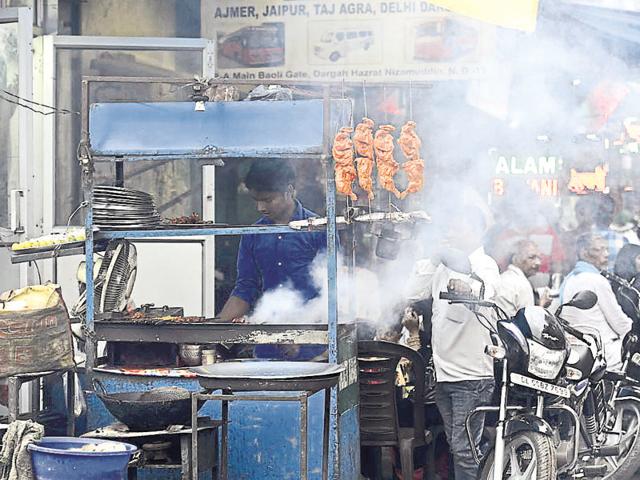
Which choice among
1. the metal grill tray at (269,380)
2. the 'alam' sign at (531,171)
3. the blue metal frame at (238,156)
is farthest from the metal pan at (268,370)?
the 'alam' sign at (531,171)

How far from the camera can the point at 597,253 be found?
8.15 metres

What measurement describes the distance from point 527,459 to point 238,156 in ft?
8.57

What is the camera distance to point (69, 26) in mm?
8211

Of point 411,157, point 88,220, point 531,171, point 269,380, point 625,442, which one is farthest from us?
point 531,171

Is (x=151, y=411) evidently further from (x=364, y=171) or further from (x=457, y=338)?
(x=457, y=338)

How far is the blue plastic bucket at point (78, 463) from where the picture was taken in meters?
5.25

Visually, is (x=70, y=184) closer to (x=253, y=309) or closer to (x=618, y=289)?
(x=253, y=309)

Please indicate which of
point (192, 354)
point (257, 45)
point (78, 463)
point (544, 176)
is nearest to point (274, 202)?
point (192, 354)

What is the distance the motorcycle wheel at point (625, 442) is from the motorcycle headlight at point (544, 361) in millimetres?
1567

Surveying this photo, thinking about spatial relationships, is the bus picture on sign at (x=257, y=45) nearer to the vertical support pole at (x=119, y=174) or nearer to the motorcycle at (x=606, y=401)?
the vertical support pole at (x=119, y=174)

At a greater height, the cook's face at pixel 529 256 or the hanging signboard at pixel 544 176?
the hanging signboard at pixel 544 176

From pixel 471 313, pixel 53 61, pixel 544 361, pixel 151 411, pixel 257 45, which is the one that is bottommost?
pixel 151 411

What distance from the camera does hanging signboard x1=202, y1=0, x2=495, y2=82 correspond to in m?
8.19

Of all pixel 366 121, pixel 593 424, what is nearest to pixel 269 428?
pixel 366 121
